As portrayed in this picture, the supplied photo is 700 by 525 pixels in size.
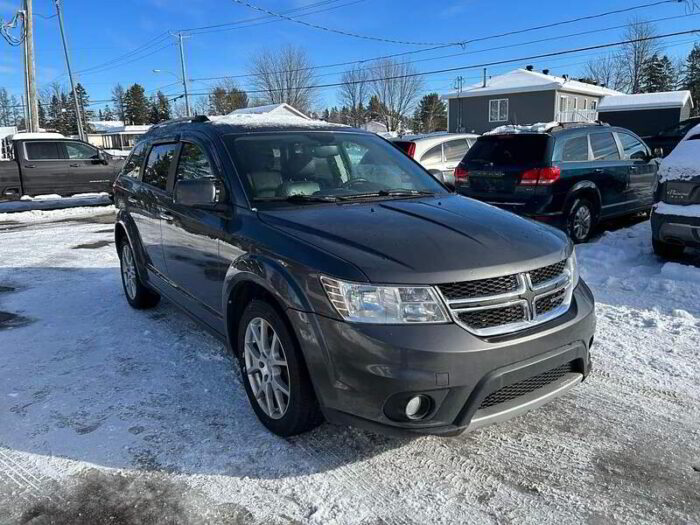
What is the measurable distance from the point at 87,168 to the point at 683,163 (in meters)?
14.5

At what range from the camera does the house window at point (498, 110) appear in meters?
38.3

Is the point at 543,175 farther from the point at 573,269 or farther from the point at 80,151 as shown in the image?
the point at 80,151

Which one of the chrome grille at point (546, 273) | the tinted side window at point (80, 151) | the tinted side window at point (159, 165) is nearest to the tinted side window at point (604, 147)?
the chrome grille at point (546, 273)

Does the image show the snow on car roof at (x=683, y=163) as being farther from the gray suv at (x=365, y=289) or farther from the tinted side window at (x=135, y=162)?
the tinted side window at (x=135, y=162)

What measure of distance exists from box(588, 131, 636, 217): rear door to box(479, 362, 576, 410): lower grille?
590cm

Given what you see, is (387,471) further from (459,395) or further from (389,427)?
(459,395)

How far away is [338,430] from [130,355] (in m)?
2.08

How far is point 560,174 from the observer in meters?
7.40

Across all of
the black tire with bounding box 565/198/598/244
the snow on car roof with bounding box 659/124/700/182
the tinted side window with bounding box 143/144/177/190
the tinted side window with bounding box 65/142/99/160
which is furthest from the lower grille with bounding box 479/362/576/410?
the tinted side window with bounding box 65/142/99/160

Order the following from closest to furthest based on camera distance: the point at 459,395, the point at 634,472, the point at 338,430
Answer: the point at 459,395, the point at 634,472, the point at 338,430

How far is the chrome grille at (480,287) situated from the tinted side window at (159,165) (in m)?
2.85

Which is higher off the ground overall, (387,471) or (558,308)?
(558,308)

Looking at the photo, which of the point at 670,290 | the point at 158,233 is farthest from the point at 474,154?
the point at 158,233

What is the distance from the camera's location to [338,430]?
3.16 m
